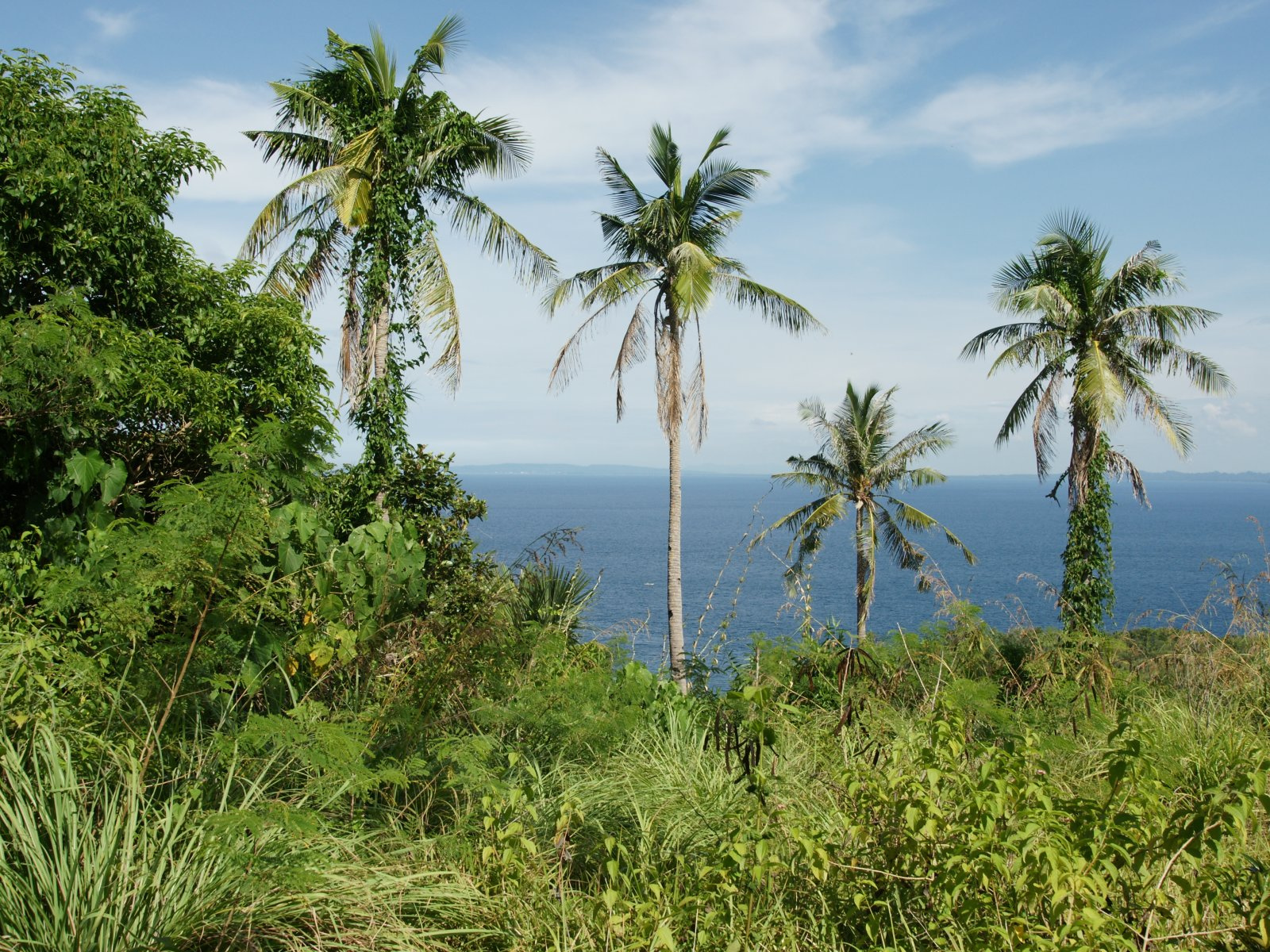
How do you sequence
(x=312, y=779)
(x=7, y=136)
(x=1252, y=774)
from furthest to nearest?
(x=7, y=136)
(x=312, y=779)
(x=1252, y=774)

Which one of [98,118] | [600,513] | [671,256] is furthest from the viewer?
[600,513]

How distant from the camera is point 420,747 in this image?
4004 millimetres

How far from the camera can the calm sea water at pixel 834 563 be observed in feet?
39.9

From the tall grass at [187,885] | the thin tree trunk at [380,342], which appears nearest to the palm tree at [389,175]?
the thin tree trunk at [380,342]

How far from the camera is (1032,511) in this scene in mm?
159000

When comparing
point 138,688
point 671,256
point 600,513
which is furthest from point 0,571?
point 600,513

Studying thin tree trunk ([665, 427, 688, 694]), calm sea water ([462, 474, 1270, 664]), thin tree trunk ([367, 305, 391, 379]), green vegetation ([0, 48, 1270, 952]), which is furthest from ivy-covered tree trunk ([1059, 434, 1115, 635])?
thin tree trunk ([367, 305, 391, 379])

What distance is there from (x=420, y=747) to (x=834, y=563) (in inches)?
2982

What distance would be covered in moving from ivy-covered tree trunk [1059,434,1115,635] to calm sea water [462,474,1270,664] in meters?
1.83

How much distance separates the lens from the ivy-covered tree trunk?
20.7 meters

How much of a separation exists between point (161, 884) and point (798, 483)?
25.4 metres

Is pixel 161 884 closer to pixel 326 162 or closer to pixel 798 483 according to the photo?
pixel 326 162

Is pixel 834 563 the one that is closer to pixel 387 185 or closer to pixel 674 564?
pixel 674 564

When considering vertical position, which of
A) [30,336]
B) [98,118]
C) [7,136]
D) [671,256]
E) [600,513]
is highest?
[671,256]
